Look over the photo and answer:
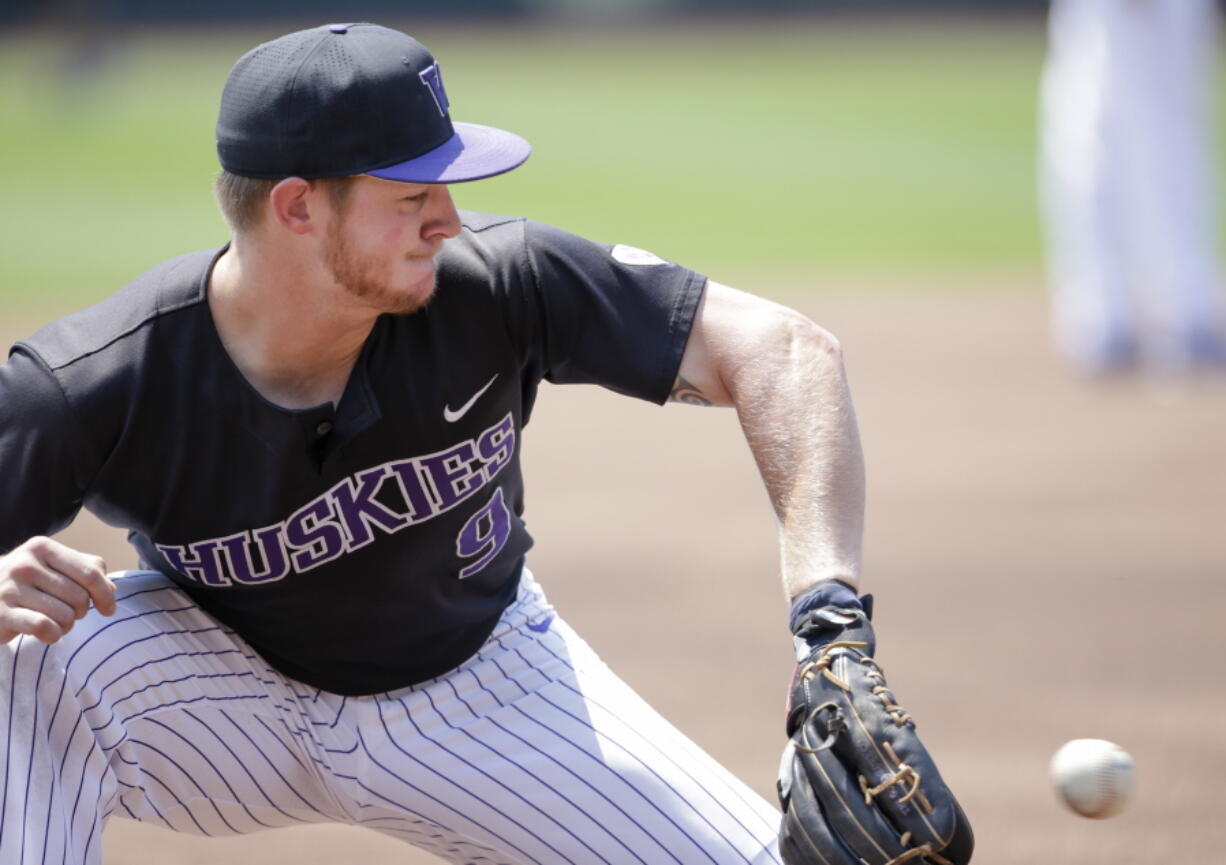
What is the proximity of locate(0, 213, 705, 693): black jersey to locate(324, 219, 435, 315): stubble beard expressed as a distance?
16cm

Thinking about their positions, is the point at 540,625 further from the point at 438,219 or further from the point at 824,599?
the point at 438,219

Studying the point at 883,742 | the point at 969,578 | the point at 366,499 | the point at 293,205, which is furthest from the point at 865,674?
the point at 969,578

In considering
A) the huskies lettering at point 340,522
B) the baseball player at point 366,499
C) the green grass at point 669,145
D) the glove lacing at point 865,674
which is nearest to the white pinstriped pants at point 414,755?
the baseball player at point 366,499

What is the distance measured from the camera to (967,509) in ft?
21.2

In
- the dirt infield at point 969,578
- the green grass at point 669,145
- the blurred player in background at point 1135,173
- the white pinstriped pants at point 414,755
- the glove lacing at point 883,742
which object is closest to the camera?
the glove lacing at point 883,742

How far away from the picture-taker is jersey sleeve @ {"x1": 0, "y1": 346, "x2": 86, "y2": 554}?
2504 mm

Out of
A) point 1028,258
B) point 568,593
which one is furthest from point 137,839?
point 1028,258

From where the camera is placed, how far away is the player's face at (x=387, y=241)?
8.39ft

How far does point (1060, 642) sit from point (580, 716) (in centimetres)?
264

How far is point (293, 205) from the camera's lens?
2584mm

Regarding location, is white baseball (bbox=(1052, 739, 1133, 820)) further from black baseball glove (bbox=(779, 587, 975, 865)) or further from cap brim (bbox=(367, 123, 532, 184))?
cap brim (bbox=(367, 123, 532, 184))

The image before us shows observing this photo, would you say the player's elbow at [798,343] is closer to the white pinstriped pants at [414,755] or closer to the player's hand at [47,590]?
the white pinstriped pants at [414,755]

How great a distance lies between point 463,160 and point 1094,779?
1.56 meters

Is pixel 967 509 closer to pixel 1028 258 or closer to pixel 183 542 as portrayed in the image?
pixel 183 542
